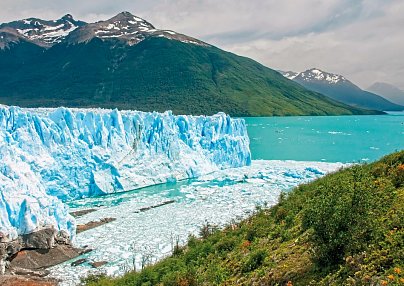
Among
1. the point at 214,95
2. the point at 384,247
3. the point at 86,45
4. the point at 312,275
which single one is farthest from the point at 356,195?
the point at 86,45

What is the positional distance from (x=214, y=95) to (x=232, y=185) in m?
102

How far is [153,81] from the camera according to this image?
142000 millimetres

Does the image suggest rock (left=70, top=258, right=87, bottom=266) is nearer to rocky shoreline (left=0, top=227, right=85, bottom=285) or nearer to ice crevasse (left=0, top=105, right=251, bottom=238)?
rocky shoreline (left=0, top=227, right=85, bottom=285)

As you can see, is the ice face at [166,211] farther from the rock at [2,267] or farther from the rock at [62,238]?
the rock at [2,267]

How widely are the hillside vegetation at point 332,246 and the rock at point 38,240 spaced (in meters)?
8.99

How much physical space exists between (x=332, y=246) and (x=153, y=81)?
139272 mm

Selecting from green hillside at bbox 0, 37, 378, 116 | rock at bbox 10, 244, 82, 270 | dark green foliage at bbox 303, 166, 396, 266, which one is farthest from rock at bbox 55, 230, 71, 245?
green hillside at bbox 0, 37, 378, 116

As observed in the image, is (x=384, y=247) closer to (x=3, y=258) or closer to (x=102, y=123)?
(x=3, y=258)

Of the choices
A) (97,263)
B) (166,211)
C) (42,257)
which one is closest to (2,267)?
(42,257)

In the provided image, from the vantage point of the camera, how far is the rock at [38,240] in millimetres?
18156

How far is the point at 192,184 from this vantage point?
34031 mm

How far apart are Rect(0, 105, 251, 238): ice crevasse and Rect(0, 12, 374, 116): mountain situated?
7760 centimetres

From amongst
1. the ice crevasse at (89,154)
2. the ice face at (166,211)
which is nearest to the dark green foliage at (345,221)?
the ice face at (166,211)

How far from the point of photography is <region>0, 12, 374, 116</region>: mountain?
13125cm
